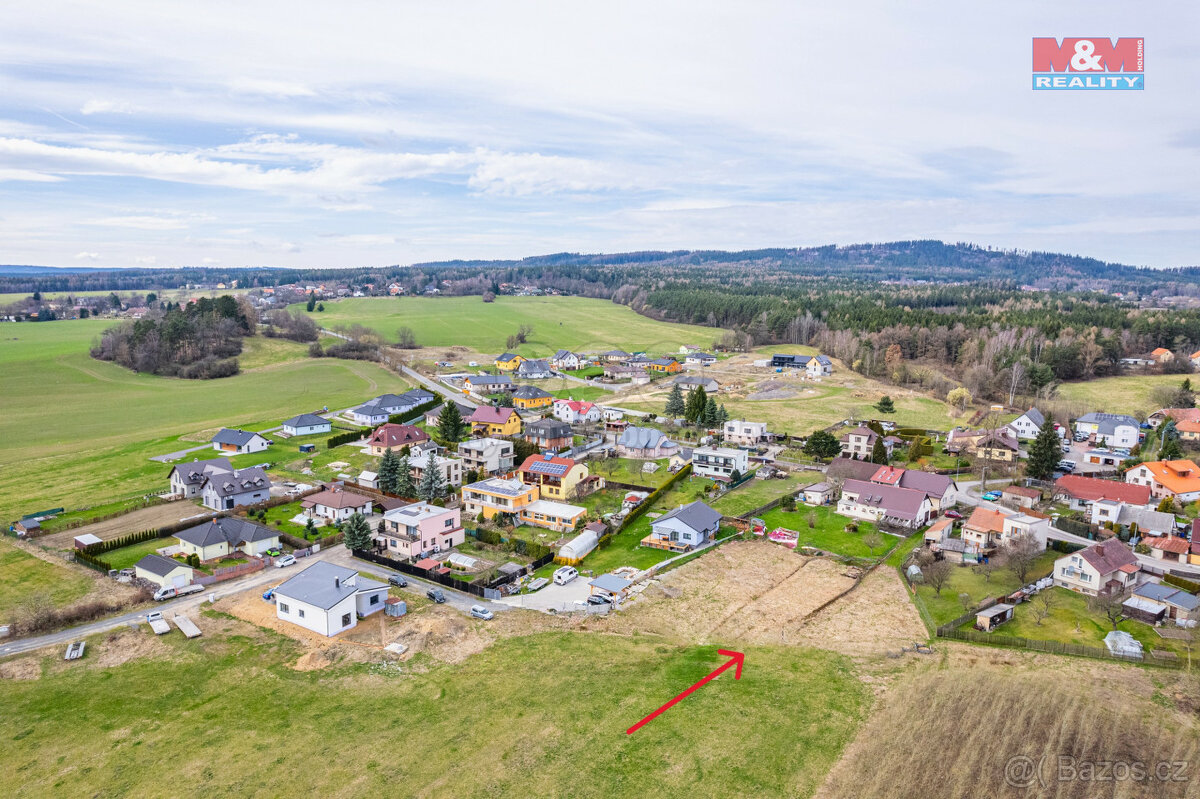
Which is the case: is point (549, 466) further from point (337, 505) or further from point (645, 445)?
point (337, 505)

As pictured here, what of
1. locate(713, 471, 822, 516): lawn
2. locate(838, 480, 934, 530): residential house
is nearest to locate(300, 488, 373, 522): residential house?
locate(713, 471, 822, 516): lawn

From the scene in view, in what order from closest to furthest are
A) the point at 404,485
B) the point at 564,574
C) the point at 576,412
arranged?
1. the point at 564,574
2. the point at 404,485
3. the point at 576,412

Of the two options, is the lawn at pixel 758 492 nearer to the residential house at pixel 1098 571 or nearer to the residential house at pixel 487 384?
the residential house at pixel 1098 571

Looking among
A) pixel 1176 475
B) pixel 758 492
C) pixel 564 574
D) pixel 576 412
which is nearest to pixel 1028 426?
pixel 1176 475

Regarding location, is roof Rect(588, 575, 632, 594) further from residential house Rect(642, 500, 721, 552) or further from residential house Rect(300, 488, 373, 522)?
residential house Rect(300, 488, 373, 522)

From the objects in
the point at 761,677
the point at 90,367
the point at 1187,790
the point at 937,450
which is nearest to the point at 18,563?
the point at 761,677

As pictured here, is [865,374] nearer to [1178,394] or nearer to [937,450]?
[1178,394]
